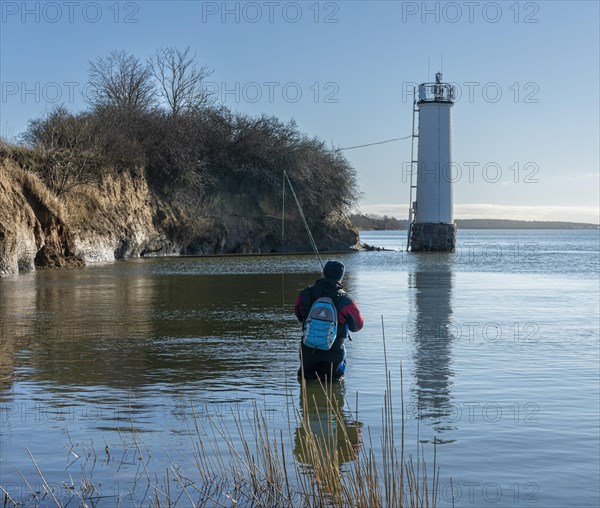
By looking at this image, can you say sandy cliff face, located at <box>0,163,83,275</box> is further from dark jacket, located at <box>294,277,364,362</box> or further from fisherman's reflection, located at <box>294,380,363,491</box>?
fisherman's reflection, located at <box>294,380,363,491</box>

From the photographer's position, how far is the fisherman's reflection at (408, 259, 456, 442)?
376 inches

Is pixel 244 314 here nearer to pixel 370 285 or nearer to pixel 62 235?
pixel 370 285

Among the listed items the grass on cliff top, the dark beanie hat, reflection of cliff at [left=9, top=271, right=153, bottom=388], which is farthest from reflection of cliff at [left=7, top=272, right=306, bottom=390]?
the grass on cliff top

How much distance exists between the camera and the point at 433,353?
548 inches

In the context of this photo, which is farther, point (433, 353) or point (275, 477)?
point (433, 353)

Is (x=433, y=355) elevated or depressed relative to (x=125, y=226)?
depressed

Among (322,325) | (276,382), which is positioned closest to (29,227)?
(276,382)

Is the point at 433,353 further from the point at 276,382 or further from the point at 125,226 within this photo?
the point at 125,226

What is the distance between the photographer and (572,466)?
754cm

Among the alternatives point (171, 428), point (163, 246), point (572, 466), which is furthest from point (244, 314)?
point (163, 246)

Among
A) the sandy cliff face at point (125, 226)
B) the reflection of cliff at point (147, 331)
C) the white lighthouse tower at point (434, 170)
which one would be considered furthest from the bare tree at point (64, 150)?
the white lighthouse tower at point (434, 170)

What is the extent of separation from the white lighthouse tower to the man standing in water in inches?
1878

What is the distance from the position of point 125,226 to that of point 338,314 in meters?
42.4

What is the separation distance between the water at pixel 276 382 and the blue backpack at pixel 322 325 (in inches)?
23.9
